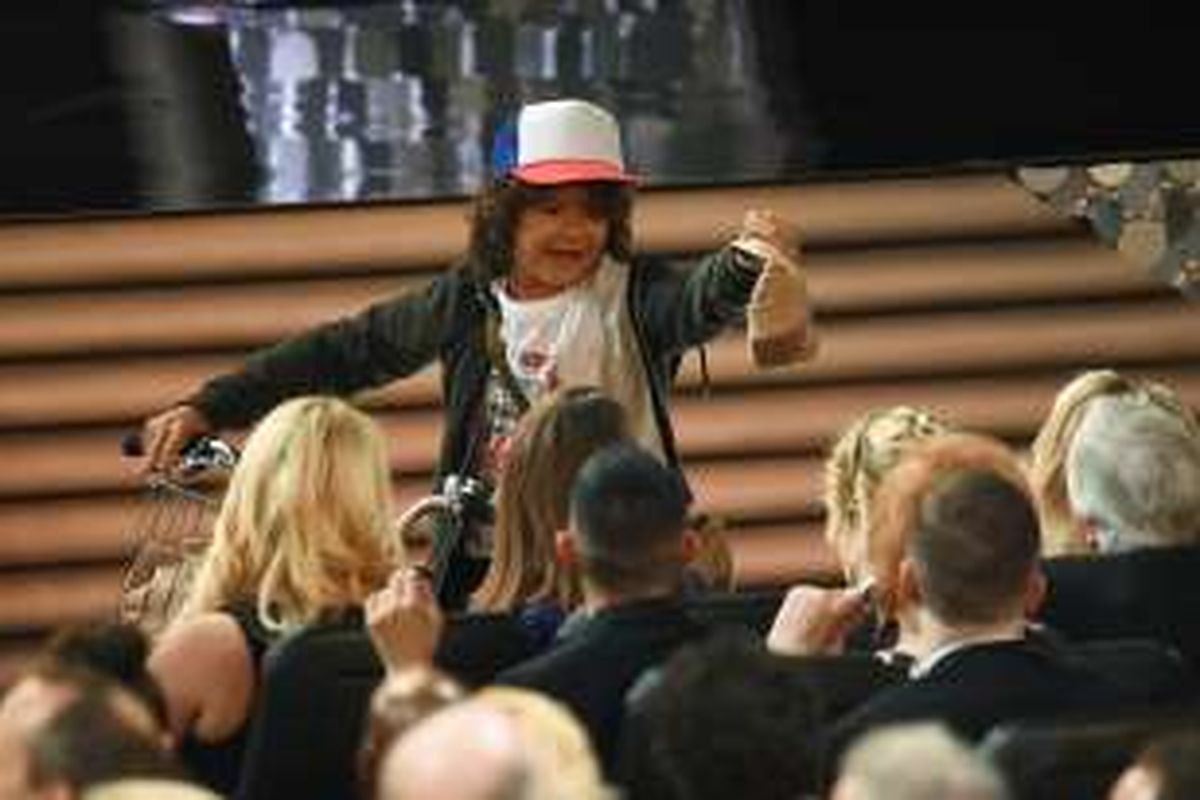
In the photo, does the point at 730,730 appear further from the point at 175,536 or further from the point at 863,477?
the point at 175,536

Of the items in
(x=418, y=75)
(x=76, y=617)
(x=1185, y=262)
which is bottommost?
(x=76, y=617)

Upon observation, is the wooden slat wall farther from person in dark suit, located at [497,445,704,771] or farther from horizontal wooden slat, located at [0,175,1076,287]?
person in dark suit, located at [497,445,704,771]

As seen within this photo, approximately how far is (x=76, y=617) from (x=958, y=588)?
13.8 ft

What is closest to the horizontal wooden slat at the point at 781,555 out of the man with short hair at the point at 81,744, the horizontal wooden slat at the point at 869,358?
the horizontal wooden slat at the point at 869,358

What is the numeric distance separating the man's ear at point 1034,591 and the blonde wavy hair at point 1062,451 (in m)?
0.50

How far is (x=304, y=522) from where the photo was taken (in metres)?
5.33

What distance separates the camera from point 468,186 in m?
7.13

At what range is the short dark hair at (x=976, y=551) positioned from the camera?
4738mm

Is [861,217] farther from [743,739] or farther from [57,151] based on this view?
[743,739]

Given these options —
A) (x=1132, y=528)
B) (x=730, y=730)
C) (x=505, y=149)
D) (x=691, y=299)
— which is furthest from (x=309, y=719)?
(x=505, y=149)

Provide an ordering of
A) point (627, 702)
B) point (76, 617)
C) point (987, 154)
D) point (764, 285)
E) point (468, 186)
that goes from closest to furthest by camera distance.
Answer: point (627, 702) → point (764, 285) → point (987, 154) → point (468, 186) → point (76, 617)

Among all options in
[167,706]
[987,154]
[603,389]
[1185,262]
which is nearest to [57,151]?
[603,389]

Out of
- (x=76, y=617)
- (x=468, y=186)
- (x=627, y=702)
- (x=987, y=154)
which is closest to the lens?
(x=627, y=702)

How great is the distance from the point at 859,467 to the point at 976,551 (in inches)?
32.5
